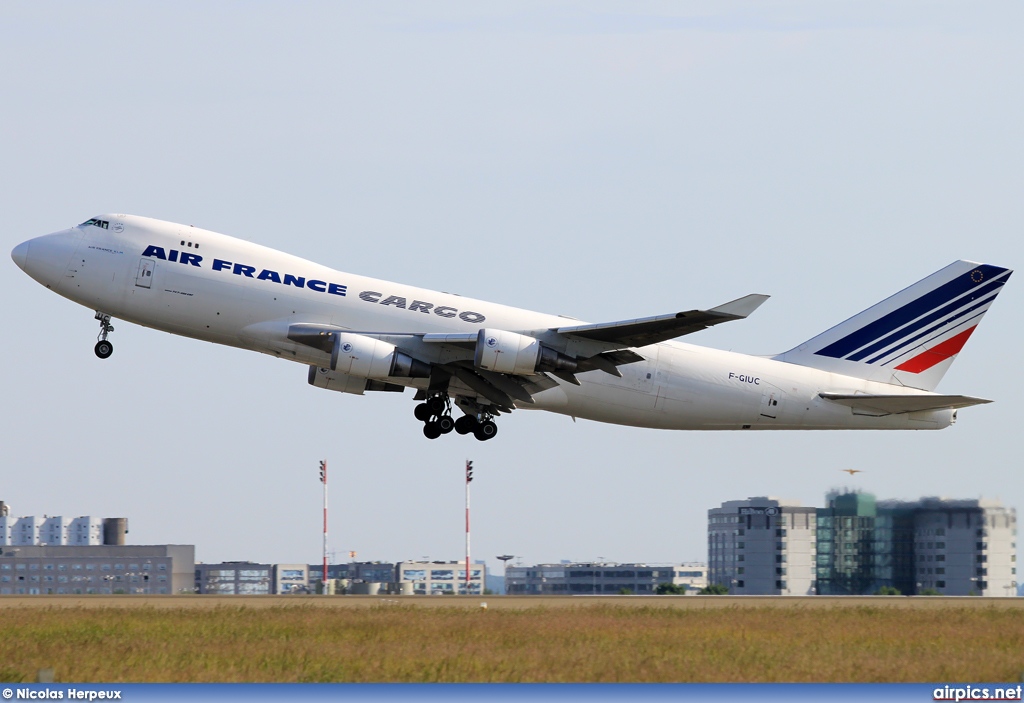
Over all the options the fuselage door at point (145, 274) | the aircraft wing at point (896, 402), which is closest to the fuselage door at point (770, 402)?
the aircraft wing at point (896, 402)

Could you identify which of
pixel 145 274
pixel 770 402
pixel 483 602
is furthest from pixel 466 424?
pixel 145 274

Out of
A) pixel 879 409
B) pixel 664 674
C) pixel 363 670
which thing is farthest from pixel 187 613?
pixel 879 409

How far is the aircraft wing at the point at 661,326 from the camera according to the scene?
33844 millimetres

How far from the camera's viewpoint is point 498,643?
24969 millimetres

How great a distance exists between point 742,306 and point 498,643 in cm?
1277

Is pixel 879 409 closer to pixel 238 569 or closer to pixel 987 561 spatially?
pixel 987 561

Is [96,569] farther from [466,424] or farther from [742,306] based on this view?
[742,306]

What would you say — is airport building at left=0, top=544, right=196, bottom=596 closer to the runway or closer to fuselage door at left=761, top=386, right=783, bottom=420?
the runway

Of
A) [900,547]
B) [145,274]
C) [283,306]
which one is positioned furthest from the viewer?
[900,547]

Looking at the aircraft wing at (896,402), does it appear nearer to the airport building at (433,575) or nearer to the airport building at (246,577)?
the airport building at (246,577)

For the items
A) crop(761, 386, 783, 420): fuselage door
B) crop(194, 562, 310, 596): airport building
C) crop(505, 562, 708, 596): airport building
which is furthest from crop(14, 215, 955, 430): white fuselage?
crop(194, 562, 310, 596): airport building

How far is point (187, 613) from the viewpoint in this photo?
30906 millimetres

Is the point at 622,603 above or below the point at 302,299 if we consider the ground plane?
below

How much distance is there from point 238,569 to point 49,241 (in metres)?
76.7
